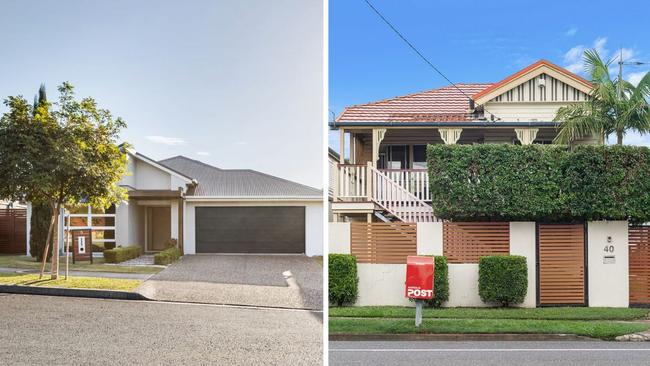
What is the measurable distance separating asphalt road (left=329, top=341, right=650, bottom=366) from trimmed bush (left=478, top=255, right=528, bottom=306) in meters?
1.19

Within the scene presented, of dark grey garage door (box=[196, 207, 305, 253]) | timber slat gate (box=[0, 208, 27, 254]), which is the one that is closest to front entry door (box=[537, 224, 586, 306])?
dark grey garage door (box=[196, 207, 305, 253])

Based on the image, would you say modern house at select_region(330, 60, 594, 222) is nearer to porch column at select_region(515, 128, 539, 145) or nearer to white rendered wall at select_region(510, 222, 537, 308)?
porch column at select_region(515, 128, 539, 145)

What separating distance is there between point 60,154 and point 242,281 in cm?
128

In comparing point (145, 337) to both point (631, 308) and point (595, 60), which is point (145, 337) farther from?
point (595, 60)

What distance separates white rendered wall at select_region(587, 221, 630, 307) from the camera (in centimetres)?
586

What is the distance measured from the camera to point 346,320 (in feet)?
15.5

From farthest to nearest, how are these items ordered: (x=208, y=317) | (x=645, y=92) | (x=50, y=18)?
(x=645, y=92) → (x=50, y=18) → (x=208, y=317)

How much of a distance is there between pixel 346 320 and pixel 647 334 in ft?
7.17

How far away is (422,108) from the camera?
7191 mm

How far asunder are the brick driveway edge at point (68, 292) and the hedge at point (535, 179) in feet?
10.1

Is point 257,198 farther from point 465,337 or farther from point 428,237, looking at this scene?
point 428,237

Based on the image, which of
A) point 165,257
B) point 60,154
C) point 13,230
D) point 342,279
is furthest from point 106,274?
point 342,279

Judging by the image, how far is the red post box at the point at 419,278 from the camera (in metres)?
4.57

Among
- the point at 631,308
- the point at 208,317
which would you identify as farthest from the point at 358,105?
the point at 208,317
